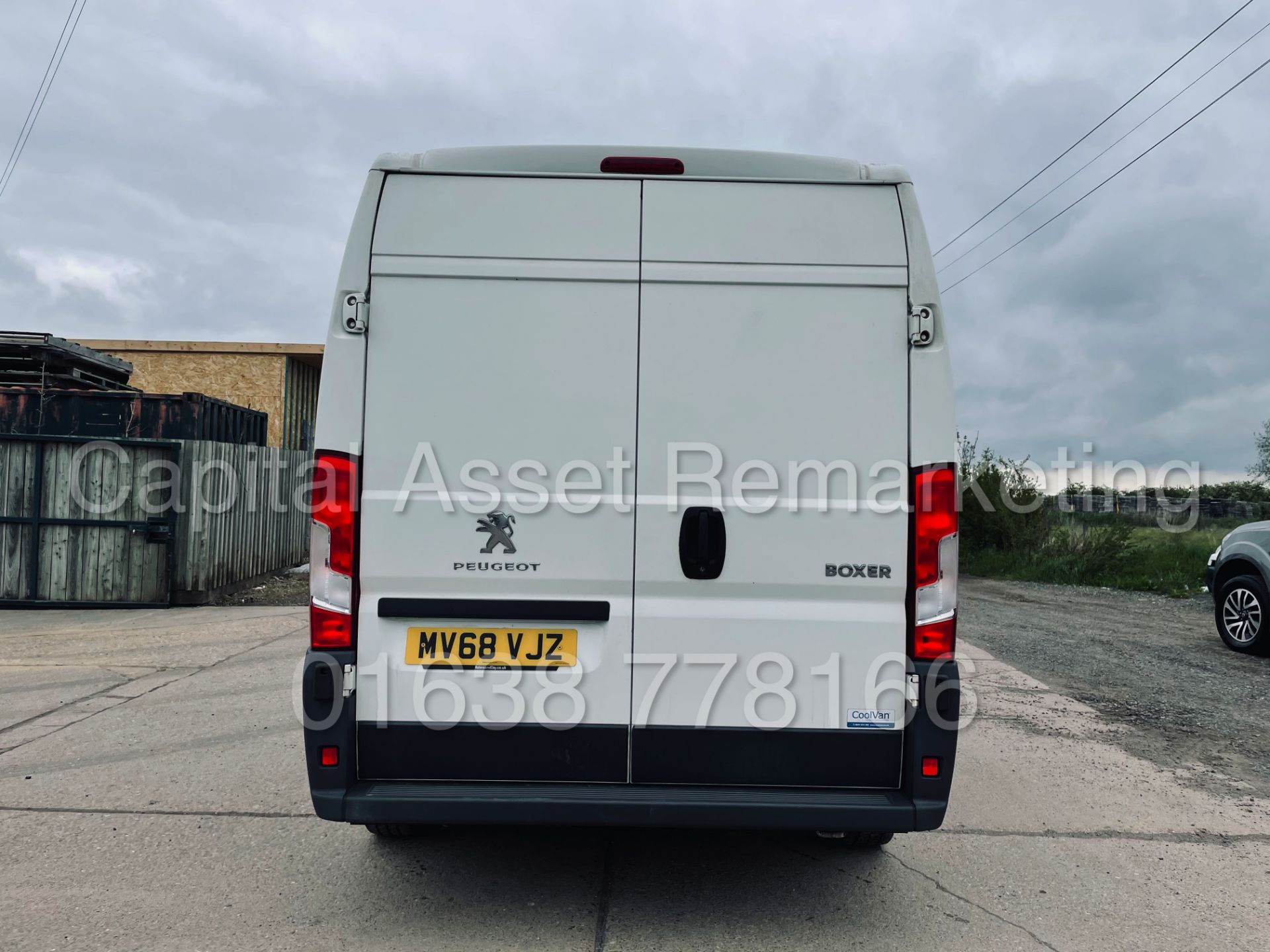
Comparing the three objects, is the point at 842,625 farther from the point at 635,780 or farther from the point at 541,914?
the point at 541,914

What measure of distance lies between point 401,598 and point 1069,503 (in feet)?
69.1

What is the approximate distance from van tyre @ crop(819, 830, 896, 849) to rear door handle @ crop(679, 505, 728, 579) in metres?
1.59

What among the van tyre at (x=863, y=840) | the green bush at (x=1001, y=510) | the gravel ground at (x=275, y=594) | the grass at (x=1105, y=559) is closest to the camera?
the van tyre at (x=863, y=840)

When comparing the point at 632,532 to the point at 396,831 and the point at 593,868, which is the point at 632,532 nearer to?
the point at 593,868

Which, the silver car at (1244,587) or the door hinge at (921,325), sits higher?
the door hinge at (921,325)

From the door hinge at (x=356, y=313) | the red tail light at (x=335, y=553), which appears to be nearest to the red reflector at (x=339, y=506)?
the red tail light at (x=335, y=553)

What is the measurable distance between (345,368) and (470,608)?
936 mm

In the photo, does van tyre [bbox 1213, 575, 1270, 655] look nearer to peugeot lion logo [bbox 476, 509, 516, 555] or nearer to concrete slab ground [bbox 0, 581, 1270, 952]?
concrete slab ground [bbox 0, 581, 1270, 952]

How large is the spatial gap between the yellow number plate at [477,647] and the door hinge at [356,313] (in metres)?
1.06

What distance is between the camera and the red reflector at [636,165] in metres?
3.50

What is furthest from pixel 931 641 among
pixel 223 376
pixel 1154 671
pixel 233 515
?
pixel 223 376

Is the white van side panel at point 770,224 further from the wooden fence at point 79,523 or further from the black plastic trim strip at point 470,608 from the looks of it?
the wooden fence at point 79,523

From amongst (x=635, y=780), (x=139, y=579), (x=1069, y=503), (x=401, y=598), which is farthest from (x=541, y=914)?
(x=1069, y=503)

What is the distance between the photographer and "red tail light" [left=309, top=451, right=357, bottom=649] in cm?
329
